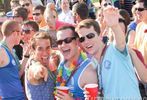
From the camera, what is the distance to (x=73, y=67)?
3.32 m

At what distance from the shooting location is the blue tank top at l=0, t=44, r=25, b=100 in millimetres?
4414

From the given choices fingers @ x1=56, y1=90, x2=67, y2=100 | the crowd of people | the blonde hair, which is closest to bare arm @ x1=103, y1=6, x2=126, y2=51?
the crowd of people

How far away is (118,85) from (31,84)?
933 mm

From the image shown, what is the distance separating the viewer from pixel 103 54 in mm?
3223

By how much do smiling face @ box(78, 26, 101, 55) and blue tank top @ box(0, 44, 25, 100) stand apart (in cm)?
134

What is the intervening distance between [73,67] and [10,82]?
1401 mm

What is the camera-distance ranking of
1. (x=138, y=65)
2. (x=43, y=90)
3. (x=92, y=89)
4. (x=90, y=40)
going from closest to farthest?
(x=92, y=89), (x=138, y=65), (x=90, y=40), (x=43, y=90)

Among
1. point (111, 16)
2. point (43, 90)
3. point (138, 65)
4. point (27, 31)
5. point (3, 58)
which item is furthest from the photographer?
point (27, 31)

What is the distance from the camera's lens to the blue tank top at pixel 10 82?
14.5 feet

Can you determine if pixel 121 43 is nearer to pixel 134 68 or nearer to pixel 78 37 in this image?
pixel 134 68

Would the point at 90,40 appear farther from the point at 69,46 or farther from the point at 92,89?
the point at 92,89

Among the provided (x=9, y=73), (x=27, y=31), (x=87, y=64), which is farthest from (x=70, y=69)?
(x=27, y=31)

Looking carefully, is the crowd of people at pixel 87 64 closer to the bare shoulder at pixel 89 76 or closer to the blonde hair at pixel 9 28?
the bare shoulder at pixel 89 76

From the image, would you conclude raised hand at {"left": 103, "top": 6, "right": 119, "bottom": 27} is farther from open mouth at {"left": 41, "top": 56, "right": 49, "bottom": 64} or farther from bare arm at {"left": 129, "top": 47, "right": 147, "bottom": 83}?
open mouth at {"left": 41, "top": 56, "right": 49, "bottom": 64}
